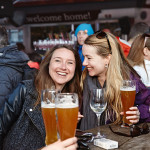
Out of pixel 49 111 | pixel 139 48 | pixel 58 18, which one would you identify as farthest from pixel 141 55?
pixel 58 18

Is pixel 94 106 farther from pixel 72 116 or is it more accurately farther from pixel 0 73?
pixel 0 73

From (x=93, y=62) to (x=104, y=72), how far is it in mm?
144

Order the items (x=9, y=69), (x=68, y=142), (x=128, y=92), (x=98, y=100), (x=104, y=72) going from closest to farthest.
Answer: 1. (x=68, y=142)
2. (x=98, y=100)
3. (x=128, y=92)
4. (x=104, y=72)
5. (x=9, y=69)

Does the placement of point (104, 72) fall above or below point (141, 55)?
below

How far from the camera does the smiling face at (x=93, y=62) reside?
77.4 inches

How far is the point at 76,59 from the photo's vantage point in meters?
1.96

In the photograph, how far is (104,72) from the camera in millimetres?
2045

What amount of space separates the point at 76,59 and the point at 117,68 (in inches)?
13.0

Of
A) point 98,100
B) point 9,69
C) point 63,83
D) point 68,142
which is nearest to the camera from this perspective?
point 68,142

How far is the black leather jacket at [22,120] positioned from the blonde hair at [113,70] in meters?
0.51

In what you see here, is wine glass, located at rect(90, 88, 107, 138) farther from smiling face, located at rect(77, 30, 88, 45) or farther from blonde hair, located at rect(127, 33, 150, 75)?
smiling face, located at rect(77, 30, 88, 45)

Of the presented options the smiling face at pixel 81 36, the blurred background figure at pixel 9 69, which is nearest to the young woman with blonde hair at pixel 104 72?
the blurred background figure at pixel 9 69

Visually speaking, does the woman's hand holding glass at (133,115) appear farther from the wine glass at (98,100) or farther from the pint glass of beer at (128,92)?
the wine glass at (98,100)

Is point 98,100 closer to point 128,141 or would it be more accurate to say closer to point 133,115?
point 128,141
